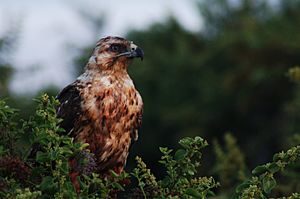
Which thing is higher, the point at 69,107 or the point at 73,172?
the point at 69,107

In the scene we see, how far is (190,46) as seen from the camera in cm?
1788

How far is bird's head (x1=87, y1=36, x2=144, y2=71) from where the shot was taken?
6090mm

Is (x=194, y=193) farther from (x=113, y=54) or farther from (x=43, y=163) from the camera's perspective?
(x=113, y=54)

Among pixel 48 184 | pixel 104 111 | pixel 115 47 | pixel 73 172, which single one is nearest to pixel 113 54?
pixel 115 47

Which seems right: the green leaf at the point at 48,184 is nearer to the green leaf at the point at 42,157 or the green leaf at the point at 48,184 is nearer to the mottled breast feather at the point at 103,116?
the green leaf at the point at 42,157

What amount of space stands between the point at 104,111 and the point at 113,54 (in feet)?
1.73

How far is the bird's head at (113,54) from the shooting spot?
6.09m

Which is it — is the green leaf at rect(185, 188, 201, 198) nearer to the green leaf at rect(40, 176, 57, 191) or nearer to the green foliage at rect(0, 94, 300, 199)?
the green foliage at rect(0, 94, 300, 199)

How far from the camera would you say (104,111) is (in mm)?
5730

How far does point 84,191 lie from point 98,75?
2069 mm

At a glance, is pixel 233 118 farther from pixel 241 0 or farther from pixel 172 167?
pixel 172 167

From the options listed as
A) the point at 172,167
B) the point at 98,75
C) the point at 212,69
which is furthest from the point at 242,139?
the point at 172,167

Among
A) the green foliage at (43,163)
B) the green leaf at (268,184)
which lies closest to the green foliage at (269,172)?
the green leaf at (268,184)

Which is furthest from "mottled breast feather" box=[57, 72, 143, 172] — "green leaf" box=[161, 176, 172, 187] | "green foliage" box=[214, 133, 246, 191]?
"green foliage" box=[214, 133, 246, 191]
